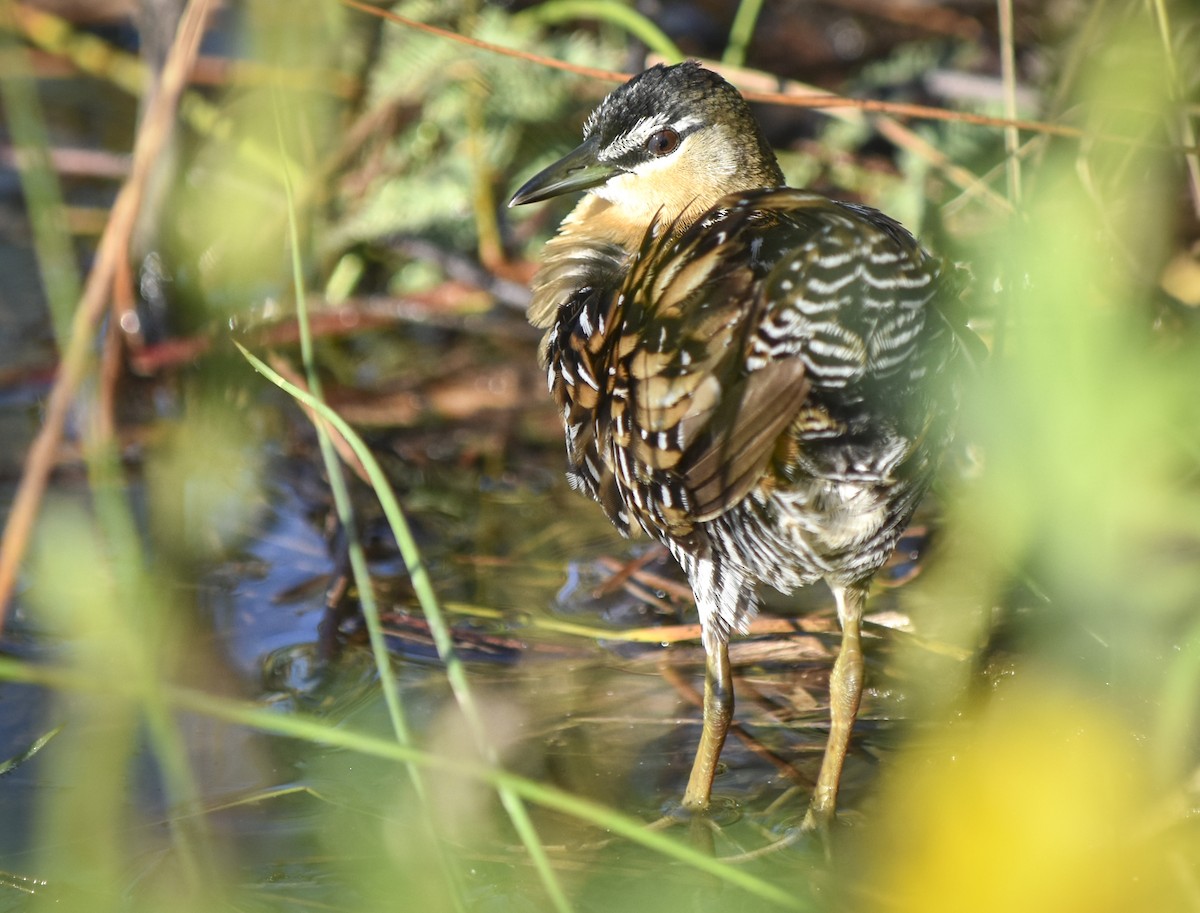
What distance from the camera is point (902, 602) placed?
3.65 meters

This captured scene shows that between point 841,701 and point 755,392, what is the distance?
2.93 feet

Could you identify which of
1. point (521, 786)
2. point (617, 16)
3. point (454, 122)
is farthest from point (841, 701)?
point (454, 122)

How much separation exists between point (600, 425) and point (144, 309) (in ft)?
8.52

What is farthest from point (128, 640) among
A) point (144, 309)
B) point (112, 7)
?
point (112, 7)

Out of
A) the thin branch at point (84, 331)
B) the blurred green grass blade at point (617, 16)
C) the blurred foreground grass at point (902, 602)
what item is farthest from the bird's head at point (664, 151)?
the thin branch at point (84, 331)

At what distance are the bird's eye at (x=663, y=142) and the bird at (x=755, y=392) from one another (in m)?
0.07

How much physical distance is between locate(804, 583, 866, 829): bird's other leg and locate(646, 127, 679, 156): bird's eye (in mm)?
1145

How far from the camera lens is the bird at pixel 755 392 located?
2.44m

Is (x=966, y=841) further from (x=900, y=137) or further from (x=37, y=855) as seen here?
(x=900, y=137)

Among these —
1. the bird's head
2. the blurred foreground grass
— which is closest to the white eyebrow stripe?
the bird's head

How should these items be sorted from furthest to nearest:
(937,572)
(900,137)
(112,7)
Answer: (112,7)
(900,137)
(937,572)

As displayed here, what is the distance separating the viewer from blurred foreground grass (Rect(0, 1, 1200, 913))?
1.45m

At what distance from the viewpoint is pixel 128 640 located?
1.89 meters

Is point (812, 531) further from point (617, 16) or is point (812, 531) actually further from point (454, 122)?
point (454, 122)
